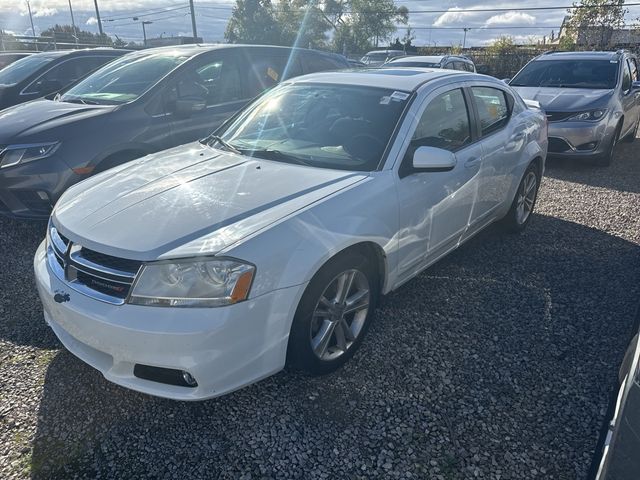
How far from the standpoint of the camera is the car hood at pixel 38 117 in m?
4.45

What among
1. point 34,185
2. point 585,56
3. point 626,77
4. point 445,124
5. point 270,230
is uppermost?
point 585,56

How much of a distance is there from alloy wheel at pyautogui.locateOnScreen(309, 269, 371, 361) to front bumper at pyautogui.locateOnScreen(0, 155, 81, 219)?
2.94 meters

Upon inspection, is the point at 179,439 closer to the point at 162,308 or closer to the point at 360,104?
the point at 162,308

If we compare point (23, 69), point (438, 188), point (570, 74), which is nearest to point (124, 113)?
point (438, 188)

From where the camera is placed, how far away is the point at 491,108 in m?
4.28

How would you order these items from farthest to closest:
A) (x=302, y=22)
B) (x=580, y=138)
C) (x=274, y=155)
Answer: (x=302, y=22) → (x=580, y=138) → (x=274, y=155)

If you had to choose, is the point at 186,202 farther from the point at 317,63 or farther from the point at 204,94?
the point at 317,63

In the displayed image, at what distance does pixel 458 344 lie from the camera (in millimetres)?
3178

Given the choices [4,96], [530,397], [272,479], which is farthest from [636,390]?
[4,96]

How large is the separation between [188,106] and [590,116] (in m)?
6.01

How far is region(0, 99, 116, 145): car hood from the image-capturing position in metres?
4.45

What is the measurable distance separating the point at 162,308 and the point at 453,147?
2.43 metres

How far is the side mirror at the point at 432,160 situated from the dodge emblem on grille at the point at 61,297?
6.76 ft

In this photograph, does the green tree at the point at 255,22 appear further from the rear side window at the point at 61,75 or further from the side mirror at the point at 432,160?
the side mirror at the point at 432,160
